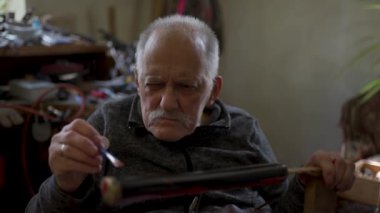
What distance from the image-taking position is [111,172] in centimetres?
117

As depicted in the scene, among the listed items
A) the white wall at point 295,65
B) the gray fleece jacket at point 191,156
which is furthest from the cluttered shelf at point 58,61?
the white wall at point 295,65

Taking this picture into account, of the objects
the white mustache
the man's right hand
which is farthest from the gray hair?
the man's right hand

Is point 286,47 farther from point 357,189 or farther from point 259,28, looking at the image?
point 357,189

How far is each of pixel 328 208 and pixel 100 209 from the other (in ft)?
1.60

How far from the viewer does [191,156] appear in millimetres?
1221

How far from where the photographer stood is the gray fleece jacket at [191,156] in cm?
115

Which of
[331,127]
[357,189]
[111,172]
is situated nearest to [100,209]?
[111,172]

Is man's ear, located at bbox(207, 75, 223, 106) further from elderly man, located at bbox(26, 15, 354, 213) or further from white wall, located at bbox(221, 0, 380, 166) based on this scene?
white wall, located at bbox(221, 0, 380, 166)

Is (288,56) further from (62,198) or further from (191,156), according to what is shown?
(62,198)

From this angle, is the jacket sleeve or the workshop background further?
the workshop background

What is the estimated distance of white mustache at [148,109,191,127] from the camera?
1.13m

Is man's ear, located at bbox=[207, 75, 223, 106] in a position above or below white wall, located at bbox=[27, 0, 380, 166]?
above

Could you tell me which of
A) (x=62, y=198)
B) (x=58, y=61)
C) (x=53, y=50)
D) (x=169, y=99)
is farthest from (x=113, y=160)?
(x=58, y=61)

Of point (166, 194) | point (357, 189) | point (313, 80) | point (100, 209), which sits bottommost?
point (313, 80)
